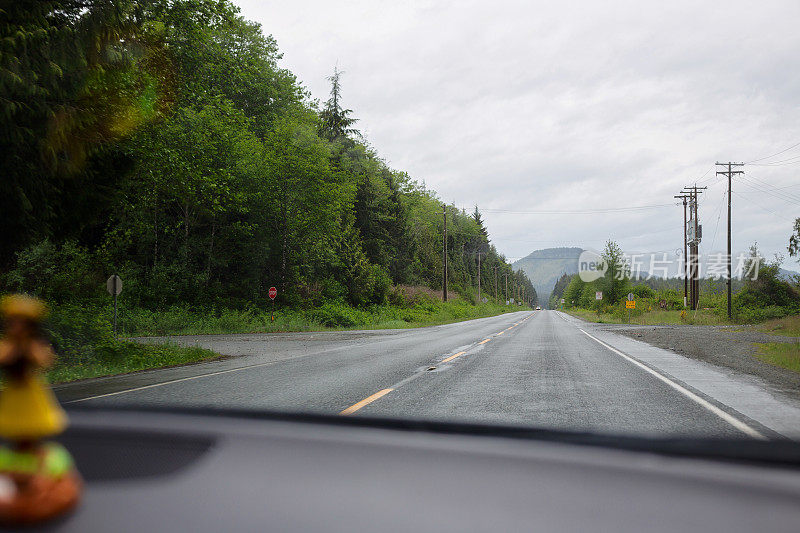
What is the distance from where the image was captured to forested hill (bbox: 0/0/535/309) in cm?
849

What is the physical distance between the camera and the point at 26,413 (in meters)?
1.08

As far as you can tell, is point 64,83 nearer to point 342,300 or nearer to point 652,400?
point 652,400

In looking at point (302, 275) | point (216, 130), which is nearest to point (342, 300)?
point (302, 275)

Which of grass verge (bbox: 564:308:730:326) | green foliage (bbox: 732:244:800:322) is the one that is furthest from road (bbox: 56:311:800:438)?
green foliage (bbox: 732:244:800:322)

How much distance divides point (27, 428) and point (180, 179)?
55.3ft

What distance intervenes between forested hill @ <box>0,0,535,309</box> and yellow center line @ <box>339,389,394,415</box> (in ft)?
21.1

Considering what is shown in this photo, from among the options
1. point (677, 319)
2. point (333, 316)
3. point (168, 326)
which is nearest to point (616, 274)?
point (677, 319)

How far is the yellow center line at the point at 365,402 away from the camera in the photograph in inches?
215

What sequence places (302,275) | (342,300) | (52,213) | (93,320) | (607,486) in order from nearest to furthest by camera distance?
(607,486) → (52,213) → (93,320) → (302,275) → (342,300)

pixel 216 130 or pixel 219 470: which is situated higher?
pixel 216 130

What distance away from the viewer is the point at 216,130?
67.8ft

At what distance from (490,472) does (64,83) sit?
949 centimetres

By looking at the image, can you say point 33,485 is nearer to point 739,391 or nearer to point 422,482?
point 422,482

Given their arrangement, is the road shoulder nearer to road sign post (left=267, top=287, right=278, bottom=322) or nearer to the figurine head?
the figurine head
